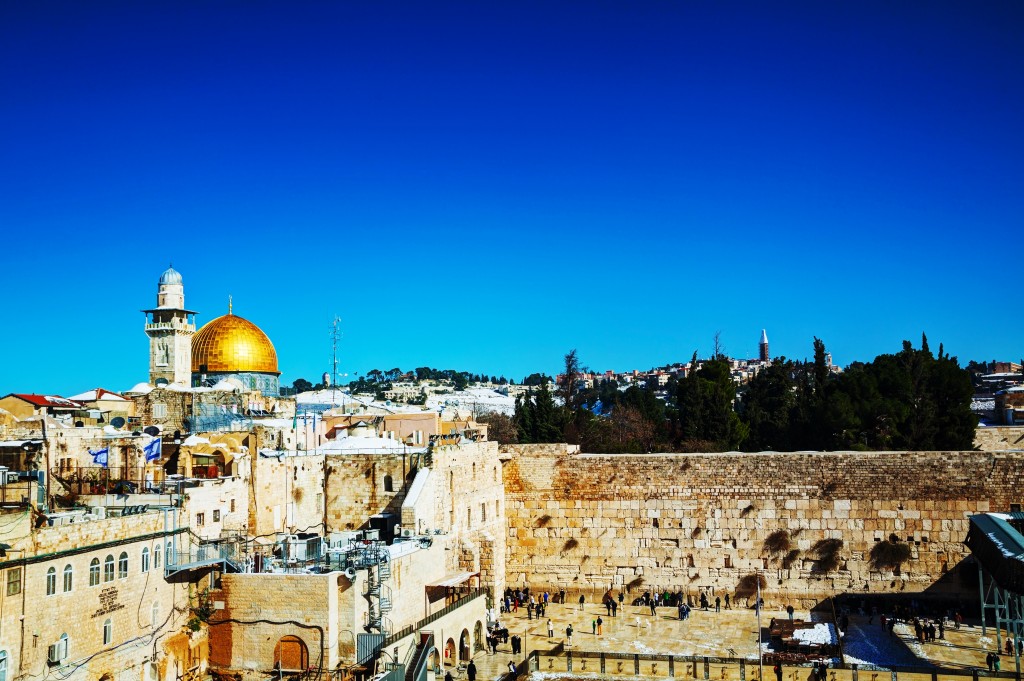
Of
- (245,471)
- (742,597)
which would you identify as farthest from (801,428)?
(245,471)

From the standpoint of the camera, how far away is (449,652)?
72.7 ft

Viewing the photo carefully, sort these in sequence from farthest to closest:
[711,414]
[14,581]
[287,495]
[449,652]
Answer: [711,414], [287,495], [449,652], [14,581]

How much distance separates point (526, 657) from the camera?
22.6m

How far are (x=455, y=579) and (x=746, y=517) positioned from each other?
874 cm

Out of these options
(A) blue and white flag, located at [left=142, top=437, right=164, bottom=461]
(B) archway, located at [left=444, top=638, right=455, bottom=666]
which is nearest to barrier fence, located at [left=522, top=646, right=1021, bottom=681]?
(B) archway, located at [left=444, top=638, right=455, bottom=666]

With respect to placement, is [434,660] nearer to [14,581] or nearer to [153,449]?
[153,449]

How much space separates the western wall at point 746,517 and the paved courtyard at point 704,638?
103cm

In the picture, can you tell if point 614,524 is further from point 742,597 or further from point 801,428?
point 801,428

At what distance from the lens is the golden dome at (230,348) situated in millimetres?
37688

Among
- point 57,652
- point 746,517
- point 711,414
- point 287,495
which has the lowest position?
point 57,652

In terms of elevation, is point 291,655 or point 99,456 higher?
point 99,456

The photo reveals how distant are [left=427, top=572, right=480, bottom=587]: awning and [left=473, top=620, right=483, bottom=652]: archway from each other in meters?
1.07

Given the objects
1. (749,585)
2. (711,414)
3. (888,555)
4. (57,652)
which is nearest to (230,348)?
(711,414)

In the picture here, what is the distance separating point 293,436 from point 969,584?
1789 cm
